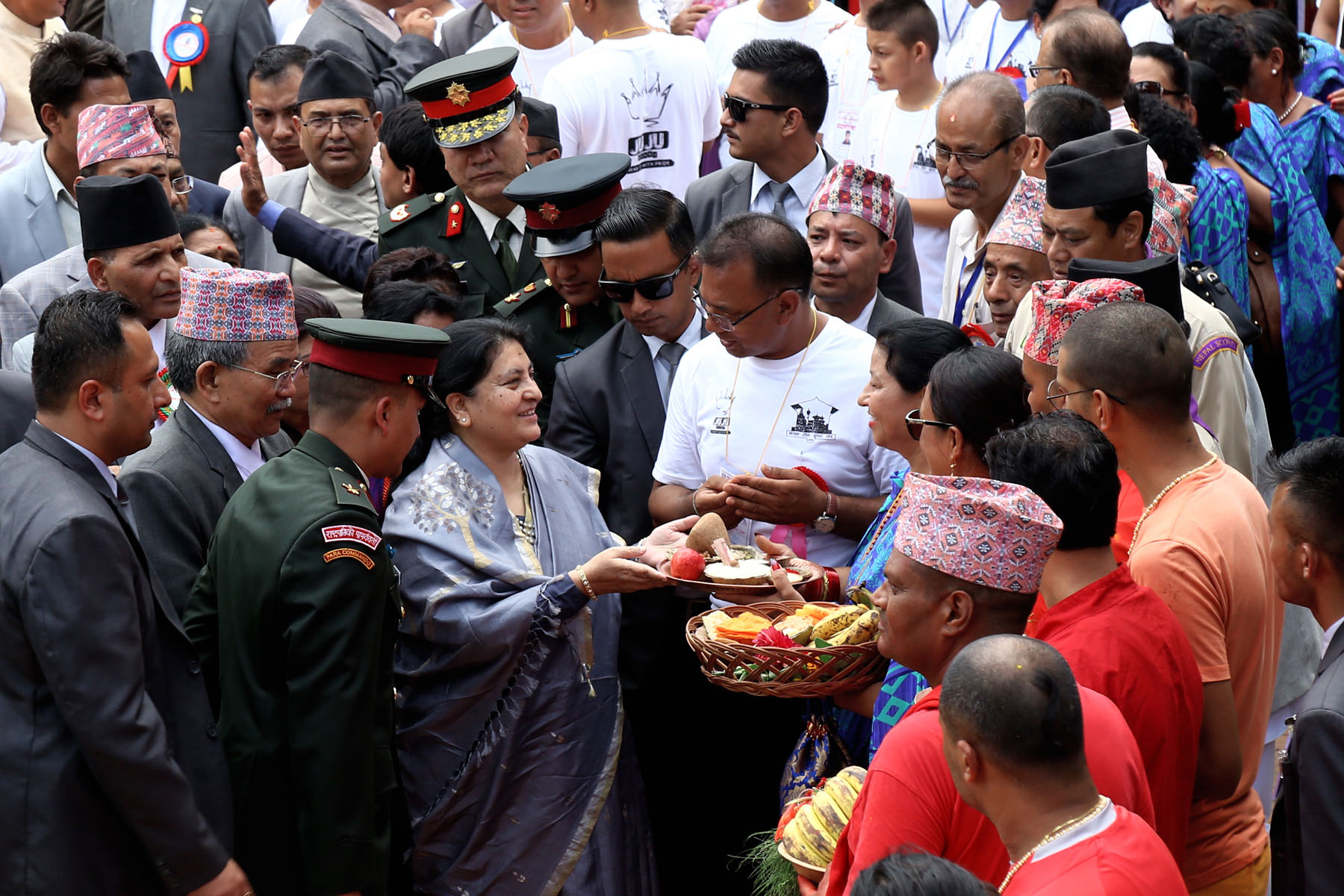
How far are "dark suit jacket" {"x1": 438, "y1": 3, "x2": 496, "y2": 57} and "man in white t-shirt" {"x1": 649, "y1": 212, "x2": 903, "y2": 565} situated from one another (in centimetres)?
422

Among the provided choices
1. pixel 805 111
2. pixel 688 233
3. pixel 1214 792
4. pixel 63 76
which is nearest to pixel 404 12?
pixel 63 76

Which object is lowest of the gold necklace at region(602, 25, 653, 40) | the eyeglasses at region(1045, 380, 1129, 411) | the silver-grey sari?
the silver-grey sari

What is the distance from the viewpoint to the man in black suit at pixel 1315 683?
8.38 feet

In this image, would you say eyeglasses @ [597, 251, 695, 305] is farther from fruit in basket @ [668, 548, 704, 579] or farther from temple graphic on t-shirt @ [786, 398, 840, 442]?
fruit in basket @ [668, 548, 704, 579]

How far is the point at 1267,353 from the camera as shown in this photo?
6.53 meters

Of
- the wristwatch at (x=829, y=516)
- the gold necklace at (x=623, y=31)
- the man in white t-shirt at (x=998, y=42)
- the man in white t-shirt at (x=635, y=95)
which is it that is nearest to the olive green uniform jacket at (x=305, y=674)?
the wristwatch at (x=829, y=516)

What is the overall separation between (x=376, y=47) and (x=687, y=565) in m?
5.17

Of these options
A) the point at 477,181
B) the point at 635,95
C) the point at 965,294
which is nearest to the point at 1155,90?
the point at 965,294

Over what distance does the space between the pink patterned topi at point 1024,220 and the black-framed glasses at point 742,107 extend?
126cm

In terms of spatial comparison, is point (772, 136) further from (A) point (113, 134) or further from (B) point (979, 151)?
(A) point (113, 134)

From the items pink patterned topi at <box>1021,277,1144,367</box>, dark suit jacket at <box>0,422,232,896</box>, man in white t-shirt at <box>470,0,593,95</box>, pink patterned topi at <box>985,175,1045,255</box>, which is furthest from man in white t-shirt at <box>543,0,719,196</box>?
dark suit jacket at <box>0,422,232,896</box>

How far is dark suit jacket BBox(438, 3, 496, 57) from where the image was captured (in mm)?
8133

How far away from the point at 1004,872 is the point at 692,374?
7.96 feet

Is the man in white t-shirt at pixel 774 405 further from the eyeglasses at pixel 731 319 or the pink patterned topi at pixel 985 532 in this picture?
the pink patterned topi at pixel 985 532
